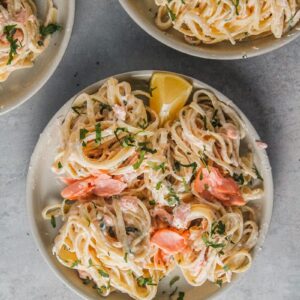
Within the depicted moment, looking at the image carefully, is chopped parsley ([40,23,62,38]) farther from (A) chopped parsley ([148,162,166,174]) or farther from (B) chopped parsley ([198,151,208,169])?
(B) chopped parsley ([198,151,208,169])

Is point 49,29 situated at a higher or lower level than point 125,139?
higher

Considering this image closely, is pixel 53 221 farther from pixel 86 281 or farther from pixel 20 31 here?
pixel 20 31

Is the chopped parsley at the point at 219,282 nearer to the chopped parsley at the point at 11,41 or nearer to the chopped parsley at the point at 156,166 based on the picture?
the chopped parsley at the point at 156,166

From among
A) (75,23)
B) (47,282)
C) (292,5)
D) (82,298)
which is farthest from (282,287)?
(75,23)

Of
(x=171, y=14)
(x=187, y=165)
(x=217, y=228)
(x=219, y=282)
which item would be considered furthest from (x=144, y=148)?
(x=219, y=282)

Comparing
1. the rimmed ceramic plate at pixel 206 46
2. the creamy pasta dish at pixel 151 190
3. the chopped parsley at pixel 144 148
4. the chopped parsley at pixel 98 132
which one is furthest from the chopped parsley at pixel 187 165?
the rimmed ceramic plate at pixel 206 46

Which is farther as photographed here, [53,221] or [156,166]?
[53,221]

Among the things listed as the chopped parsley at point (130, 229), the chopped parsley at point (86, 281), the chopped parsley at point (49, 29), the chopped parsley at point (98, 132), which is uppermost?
the chopped parsley at point (49, 29)
